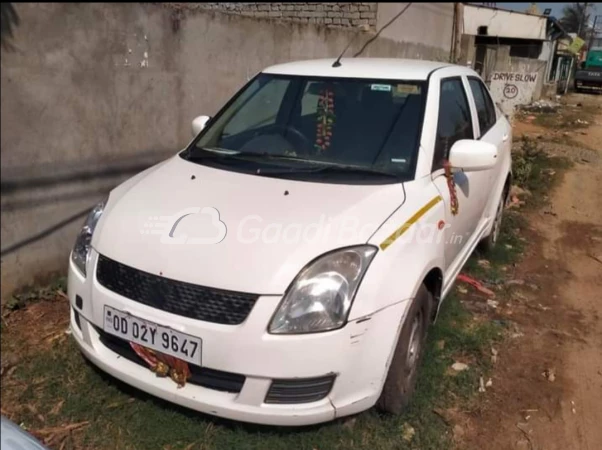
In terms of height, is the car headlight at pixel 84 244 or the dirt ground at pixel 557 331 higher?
the car headlight at pixel 84 244

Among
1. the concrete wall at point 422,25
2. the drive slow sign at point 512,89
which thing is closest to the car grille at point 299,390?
the drive slow sign at point 512,89

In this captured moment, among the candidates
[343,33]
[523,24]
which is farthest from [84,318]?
[523,24]

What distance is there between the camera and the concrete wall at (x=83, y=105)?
3.26 m

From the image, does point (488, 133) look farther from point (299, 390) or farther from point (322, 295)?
point (299, 390)

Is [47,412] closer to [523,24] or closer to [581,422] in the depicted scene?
[581,422]

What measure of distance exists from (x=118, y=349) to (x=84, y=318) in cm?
22

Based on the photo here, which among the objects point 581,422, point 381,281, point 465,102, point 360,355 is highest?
point 465,102

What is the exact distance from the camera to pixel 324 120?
298cm

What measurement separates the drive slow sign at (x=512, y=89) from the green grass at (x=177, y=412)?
253cm

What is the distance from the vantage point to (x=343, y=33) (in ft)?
24.1

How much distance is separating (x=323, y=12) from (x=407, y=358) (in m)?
8.05

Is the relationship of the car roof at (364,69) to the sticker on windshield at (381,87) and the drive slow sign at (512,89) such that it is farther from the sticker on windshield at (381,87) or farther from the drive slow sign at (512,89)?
the drive slow sign at (512,89)

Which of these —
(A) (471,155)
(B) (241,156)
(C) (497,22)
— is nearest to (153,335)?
(B) (241,156)

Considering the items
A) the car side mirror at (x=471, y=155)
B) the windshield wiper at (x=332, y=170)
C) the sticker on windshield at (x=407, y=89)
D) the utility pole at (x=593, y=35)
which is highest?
the utility pole at (x=593, y=35)
